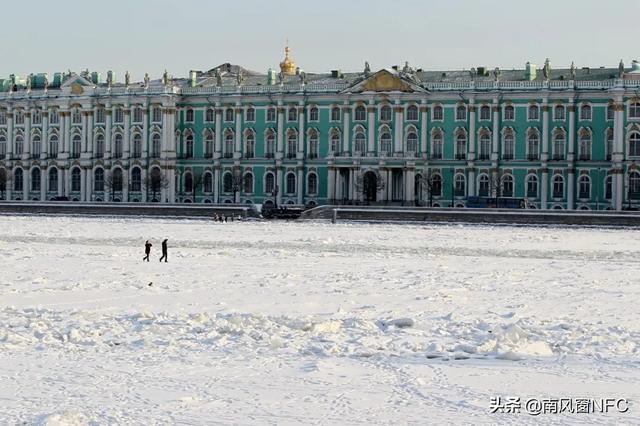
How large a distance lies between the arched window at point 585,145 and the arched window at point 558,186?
190cm

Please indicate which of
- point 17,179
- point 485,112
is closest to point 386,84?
point 485,112

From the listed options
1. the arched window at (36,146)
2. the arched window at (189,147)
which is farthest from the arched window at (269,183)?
the arched window at (36,146)

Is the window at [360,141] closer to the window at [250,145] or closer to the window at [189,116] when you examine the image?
the window at [250,145]

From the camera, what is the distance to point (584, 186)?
70250 mm

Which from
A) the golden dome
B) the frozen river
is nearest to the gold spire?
the golden dome

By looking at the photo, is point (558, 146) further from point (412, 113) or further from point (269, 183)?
point (269, 183)

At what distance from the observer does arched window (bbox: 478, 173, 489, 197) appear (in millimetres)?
72188

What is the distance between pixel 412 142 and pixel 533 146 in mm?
7950

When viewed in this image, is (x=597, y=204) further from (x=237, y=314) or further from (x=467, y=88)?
(x=237, y=314)

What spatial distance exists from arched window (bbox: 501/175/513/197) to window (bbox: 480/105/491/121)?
407 centimetres

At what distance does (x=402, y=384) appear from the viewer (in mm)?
13328

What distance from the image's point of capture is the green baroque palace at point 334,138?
7038cm

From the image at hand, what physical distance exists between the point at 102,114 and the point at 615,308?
65.9 meters

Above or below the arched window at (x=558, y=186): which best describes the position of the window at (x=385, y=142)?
above
